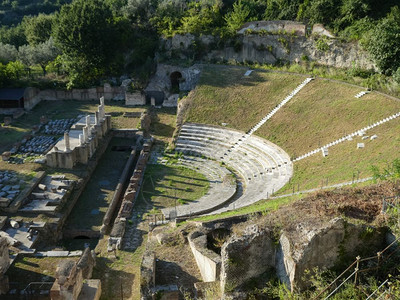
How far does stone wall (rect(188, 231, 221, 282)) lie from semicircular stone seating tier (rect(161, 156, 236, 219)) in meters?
6.08

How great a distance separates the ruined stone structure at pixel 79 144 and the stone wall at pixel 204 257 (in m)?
14.3

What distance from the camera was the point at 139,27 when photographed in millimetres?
50094

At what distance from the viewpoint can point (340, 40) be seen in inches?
1636

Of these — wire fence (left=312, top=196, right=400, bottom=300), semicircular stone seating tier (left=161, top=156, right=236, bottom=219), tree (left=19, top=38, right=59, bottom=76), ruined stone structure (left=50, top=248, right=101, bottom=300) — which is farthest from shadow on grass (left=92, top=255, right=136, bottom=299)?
tree (left=19, top=38, right=59, bottom=76)

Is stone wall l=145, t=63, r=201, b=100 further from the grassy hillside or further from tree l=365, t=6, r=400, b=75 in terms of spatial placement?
tree l=365, t=6, r=400, b=75

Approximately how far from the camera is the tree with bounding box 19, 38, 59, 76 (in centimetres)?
4841

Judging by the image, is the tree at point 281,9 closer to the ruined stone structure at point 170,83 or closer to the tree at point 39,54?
the ruined stone structure at point 170,83

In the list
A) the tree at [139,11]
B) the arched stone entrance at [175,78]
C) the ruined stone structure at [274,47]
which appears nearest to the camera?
the ruined stone structure at [274,47]

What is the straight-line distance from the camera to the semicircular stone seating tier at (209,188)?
992 inches

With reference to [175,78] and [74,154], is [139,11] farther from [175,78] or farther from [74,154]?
[74,154]

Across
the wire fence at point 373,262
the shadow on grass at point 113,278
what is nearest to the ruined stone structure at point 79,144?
the shadow on grass at point 113,278

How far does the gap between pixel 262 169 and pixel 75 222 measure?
1226 cm

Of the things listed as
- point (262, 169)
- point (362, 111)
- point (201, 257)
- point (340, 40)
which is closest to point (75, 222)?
point (201, 257)

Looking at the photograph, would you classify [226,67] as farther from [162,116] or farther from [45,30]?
[45,30]
